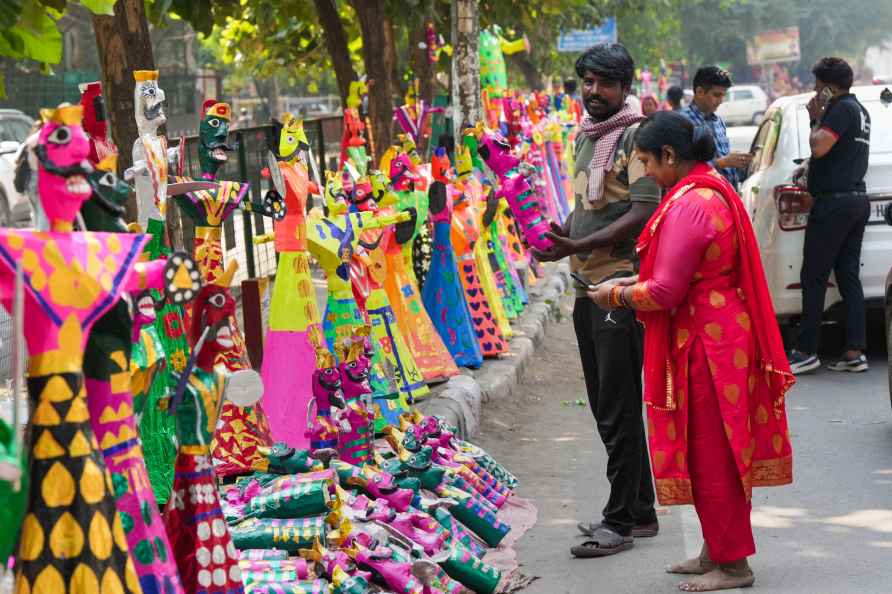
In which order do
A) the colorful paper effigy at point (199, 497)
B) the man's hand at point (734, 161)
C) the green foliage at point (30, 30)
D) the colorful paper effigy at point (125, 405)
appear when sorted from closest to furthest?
the colorful paper effigy at point (125, 405)
the colorful paper effigy at point (199, 497)
the green foliage at point (30, 30)
the man's hand at point (734, 161)

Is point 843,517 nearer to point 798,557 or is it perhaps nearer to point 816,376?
point 798,557

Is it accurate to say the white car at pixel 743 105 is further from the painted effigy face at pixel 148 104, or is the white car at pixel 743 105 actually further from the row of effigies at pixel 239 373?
the painted effigy face at pixel 148 104

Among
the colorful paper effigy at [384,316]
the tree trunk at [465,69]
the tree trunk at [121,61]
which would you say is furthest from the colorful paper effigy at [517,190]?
the tree trunk at [465,69]

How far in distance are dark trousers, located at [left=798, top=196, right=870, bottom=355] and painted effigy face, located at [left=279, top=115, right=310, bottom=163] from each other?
151 inches

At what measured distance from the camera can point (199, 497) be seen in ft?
10.4

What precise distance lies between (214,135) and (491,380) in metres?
3.35

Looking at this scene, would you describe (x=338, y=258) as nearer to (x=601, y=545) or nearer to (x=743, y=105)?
(x=601, y=545)

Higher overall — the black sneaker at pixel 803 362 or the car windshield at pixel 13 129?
the car windshield at pixel 13 129

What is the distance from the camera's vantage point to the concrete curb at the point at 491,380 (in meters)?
7.00

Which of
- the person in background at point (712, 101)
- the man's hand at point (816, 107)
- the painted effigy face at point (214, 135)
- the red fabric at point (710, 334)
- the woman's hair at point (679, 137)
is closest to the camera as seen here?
the red fabric at point (710, 334)

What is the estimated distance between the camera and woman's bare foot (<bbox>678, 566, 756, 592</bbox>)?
4574mm

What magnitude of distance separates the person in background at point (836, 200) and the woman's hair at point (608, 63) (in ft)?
11.0

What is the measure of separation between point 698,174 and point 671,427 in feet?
2.94

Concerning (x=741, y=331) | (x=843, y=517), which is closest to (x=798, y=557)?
(x=843, y=517)
